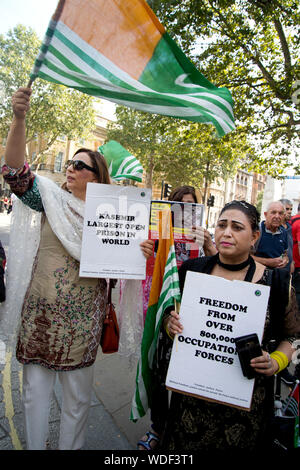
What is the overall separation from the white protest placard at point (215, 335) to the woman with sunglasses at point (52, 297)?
0.58 metres

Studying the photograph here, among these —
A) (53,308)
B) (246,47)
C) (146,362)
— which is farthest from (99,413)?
(246,47)

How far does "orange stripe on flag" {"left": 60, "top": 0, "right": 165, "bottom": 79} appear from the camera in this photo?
1.69 meters

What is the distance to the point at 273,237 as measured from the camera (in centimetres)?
387

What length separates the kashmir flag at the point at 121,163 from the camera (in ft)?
16.1

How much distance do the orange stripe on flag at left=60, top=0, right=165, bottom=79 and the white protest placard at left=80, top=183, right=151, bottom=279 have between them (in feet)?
2.44

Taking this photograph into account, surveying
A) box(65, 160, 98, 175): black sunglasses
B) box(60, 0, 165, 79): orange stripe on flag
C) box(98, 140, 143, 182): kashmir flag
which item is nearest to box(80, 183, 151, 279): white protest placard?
box(65, 160, 98, 175): black sunglasses

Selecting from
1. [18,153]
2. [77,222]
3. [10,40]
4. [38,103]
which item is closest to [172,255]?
[77,222]

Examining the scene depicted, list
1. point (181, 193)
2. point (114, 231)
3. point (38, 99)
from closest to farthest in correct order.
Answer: point (114, 231) → point (181, 193) → point (38, 99)

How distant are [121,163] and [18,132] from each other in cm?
349

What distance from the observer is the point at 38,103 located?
25.6 metres

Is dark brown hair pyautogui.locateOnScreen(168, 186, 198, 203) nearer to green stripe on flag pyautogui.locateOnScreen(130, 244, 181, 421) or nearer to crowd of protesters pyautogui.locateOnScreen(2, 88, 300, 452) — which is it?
crowd of protesters pyautogui.locateOnScreen(2, 88, 300, 452)

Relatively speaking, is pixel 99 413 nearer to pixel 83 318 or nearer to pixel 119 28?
pixel 83 318

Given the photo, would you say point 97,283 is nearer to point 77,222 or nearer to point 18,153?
point 77,222

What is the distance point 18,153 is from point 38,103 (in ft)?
89.7
